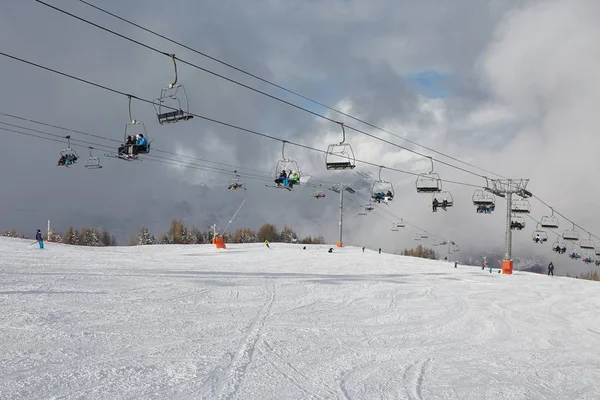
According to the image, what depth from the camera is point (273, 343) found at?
8.16 m

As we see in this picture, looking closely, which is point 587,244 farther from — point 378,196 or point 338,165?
point 338,165

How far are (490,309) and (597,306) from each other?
17.7 ft

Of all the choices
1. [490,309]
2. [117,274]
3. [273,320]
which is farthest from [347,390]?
[117,274]

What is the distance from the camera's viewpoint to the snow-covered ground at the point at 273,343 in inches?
237

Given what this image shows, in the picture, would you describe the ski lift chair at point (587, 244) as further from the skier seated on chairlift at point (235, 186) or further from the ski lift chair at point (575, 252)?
the skier seated on chairlift at point (235, 186)

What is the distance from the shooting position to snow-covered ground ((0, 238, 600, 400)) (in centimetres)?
603

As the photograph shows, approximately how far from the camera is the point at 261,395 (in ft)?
18.6

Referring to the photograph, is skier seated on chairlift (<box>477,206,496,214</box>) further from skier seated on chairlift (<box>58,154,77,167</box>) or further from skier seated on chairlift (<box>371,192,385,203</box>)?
skier seated on chairlift (<box>58,154,77,167</box>)

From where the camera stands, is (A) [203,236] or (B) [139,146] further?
(A) [203,236]

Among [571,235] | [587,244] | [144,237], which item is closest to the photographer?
[571,235]

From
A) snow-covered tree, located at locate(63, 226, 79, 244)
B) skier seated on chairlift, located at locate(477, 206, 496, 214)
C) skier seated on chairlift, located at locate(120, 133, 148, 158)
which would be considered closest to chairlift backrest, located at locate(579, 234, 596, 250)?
skier seated on chairlift, located at locate(477, 206, 496, 214)

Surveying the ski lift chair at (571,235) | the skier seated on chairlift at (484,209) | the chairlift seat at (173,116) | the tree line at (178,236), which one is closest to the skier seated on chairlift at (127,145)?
the chairlift seat at (173,116)

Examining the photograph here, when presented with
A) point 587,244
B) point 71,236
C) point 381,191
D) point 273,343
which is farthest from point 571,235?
point 71,236

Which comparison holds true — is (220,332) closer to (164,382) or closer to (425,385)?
(164,382)
